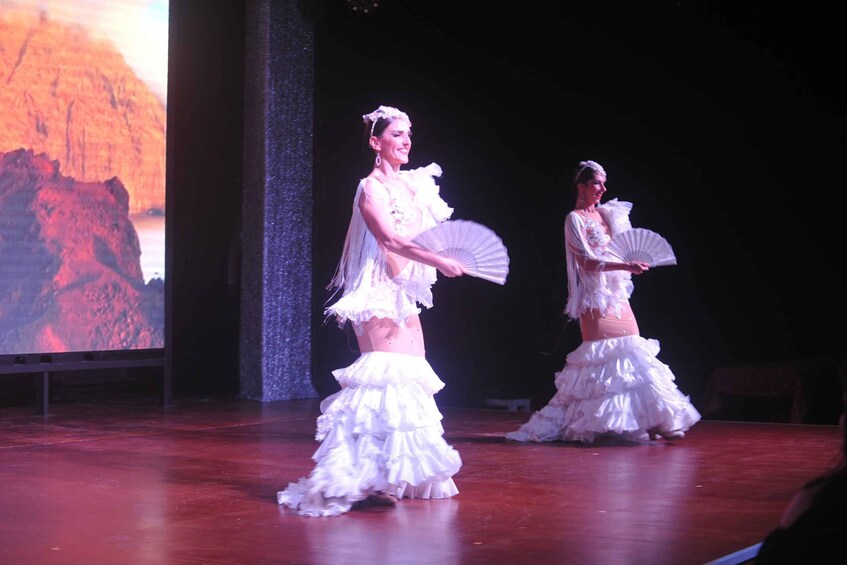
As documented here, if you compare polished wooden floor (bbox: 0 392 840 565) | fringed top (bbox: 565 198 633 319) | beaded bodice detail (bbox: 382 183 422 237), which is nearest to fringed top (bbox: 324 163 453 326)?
beaded bodice detail (bbox: 382 183 422 237)

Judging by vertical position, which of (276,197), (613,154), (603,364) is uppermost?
(613,154)

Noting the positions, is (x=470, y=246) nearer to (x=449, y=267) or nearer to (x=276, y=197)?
(x=449, y=267)

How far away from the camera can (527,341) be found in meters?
7.83

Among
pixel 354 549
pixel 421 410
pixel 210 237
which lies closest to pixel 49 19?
pixel 210 237

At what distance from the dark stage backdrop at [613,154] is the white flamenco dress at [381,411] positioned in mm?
2235

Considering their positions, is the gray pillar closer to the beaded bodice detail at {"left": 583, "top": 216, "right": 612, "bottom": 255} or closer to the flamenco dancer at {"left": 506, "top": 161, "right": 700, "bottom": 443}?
the flamenco dancer at {"left": 506, "top": 161, "right": 700, "bottom": 443}

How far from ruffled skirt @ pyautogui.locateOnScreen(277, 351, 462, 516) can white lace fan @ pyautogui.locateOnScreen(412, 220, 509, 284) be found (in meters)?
0.39

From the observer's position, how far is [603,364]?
18.1 feet

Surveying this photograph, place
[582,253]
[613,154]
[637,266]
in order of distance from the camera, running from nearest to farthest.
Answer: [637,266] < [582,253] < [613,154]

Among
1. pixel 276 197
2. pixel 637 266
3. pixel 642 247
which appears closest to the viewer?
pixel 637 266

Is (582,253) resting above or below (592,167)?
below

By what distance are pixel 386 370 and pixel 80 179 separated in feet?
12.9

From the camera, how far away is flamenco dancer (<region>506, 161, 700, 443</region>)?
17.6 feet

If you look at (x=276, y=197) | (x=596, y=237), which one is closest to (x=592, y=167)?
(x=596, y=237)
